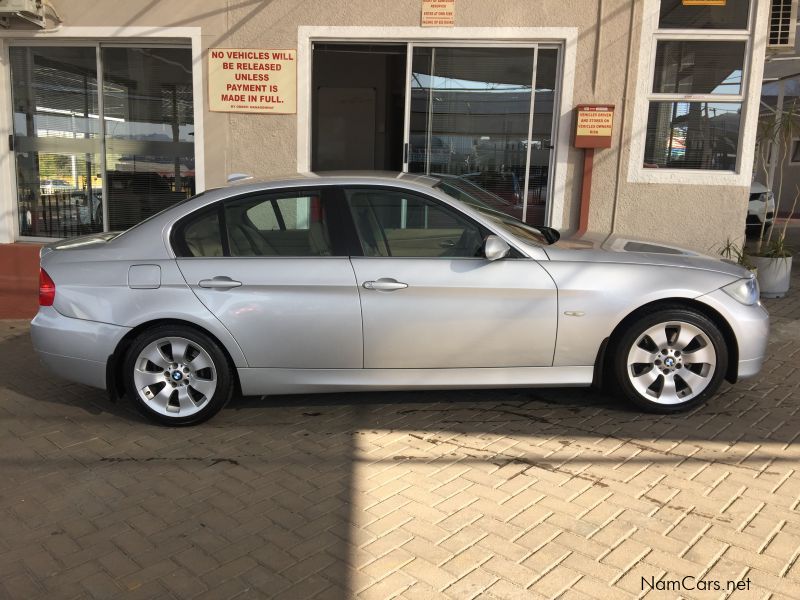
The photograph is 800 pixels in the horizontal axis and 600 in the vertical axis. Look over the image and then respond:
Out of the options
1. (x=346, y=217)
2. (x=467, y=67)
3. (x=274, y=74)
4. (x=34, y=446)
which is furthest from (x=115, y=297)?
(x=467, y=67)

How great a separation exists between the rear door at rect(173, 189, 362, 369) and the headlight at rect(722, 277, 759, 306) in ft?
7.53

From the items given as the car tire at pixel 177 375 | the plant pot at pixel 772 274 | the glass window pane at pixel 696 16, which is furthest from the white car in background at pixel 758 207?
the car tire at pixel 177 375

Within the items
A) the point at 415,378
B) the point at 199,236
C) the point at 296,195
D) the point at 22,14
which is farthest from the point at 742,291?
the point at 22,14

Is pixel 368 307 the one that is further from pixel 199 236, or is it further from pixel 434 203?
pixel 199 236

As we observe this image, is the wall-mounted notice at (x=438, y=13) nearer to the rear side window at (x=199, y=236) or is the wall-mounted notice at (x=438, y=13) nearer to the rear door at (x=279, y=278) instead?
the rear door at (x=279, y=278)

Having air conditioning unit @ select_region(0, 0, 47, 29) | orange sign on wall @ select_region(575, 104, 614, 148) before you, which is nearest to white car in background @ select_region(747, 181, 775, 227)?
orange sign on wall @ select_region(575, 104, 614, 148)

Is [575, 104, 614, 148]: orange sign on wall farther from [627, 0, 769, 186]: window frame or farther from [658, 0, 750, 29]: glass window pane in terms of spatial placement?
[658, 0, 750, 29]: glass window pane

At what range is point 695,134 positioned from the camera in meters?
A: 7.56

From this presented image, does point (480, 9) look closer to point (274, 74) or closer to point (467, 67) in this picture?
point (467, 67)

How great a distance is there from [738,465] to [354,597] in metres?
2.28

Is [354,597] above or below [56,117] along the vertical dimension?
below

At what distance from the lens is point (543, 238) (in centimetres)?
480

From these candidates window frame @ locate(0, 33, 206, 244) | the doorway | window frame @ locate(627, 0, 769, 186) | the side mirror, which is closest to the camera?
the side mirror

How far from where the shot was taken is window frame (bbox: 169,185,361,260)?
4.39m
